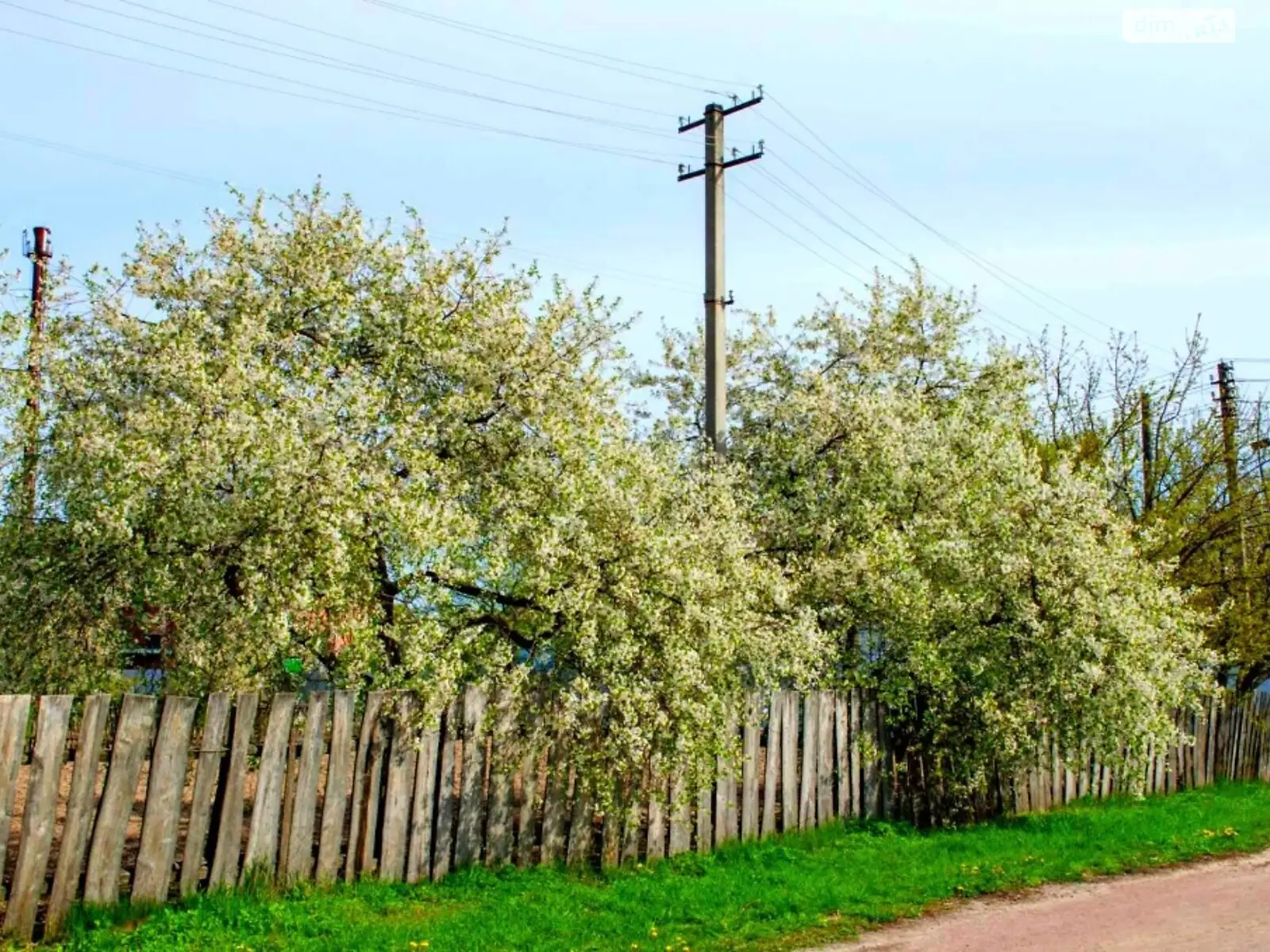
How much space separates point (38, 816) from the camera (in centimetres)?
806

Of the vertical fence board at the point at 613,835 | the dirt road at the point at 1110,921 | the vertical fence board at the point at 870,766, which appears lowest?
the dirt road at the point at 1110,921

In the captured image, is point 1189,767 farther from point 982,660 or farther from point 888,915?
point 888,915

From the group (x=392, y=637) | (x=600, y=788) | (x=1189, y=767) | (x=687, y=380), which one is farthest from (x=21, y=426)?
(x=1189, y=767)

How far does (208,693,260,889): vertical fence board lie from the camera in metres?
9.02

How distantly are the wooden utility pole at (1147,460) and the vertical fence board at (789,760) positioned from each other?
12971 millimetres

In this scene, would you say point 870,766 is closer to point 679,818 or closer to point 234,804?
point 679,818

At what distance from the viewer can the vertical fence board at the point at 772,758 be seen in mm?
13000

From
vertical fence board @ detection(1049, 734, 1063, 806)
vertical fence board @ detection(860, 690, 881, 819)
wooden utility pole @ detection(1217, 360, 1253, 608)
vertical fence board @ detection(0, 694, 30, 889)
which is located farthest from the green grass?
wooden utility pole @ detection(1217, 360, 1253, 608)

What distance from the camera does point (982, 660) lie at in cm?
1427

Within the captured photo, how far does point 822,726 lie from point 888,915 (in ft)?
13.9

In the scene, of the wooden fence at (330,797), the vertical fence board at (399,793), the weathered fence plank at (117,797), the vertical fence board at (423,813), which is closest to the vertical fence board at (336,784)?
the wooden fence at (330,797)

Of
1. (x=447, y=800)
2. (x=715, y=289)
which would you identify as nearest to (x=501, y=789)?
(x=447, y=800)

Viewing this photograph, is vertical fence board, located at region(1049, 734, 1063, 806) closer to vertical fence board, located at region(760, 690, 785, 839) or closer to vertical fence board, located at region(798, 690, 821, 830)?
vertical fence board, located at region(798, 690, 821, 830)

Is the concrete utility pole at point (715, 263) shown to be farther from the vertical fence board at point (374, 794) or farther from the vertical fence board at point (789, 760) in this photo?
the vertical fence board at point (374, 794)
